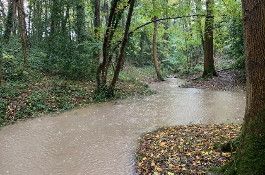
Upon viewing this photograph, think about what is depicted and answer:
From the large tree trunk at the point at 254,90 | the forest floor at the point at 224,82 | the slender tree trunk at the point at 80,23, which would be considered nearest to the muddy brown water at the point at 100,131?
the forest floor at the point at 224,82

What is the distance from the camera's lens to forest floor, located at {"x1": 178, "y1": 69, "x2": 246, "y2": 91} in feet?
64.6

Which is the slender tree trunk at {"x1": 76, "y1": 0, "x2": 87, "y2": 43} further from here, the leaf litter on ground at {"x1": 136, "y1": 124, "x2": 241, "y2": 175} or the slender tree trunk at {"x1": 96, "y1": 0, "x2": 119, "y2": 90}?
the leaf litter on ground at {"x1": 136, "y1": 124, "x2": 241, "y2": 175}

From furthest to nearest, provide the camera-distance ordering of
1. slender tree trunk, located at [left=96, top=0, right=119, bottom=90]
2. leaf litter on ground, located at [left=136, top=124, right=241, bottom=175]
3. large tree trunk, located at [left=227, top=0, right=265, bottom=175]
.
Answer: slender tree trunk, located at [left=96, top=0, right=119, bottom=90] < leaf litter on ground, located at [left=136, top=124, right=241, bottom=175] < large tree trunk, located at [left=227, top=0, right=265, bottom=175]

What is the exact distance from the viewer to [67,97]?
53.5 ft

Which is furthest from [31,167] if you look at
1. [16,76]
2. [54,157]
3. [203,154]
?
[16,76]

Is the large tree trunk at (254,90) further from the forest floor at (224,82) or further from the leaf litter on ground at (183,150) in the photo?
the forest floor at (224,82)

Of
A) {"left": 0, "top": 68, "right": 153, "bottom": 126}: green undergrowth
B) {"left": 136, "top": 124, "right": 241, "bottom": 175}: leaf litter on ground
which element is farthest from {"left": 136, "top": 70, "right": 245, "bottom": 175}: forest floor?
{"left": 0, "top": 68, "right": 153, "bottom": 126}: green undergrowth

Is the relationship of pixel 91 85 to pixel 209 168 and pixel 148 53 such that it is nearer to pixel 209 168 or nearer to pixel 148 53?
pixel 209 168

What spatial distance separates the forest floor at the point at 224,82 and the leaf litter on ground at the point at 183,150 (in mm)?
9272

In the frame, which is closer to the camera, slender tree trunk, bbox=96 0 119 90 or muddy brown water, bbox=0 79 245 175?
muddy brown water, bbox=0 79 245 175

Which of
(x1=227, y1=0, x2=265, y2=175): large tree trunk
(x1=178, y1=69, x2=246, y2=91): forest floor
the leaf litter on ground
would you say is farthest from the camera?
(x1=178, y1=69, x2=246, y2=91): forest floor

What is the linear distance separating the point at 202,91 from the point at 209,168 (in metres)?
12.7

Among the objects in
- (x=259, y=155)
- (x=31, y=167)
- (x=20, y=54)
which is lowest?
(x=31, y=167)

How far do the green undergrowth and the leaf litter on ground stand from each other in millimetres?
5443
